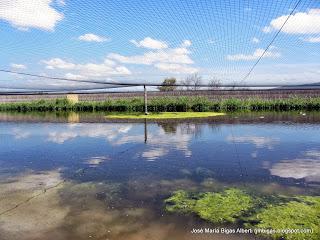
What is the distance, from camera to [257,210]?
486cm

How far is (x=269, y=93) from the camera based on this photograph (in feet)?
104

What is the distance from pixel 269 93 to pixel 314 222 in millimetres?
28569

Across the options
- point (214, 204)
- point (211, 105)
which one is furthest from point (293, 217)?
point (211, 105)

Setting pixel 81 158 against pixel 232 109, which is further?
pixel 232 109

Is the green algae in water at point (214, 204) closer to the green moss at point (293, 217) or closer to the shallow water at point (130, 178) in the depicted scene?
the shallow water at point (130, 178)

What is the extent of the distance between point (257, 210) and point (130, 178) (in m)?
2.55

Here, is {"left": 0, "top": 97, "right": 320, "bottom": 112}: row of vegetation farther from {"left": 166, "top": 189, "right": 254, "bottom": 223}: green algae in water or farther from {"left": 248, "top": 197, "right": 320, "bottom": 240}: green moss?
{"left": 248, "top": 197, "right": 320, "bottom": 240}: green moss

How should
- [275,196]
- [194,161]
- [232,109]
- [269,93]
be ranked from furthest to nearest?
[269,93]
[232,109]
[194,161]
[275,196]

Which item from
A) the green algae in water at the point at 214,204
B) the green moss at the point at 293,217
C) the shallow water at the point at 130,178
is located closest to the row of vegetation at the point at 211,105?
the shallow water at the point at 130,178

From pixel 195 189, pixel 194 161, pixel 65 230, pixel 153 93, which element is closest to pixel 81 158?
pixel 194 161

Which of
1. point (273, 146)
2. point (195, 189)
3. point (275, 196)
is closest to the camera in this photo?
point (275, 196)

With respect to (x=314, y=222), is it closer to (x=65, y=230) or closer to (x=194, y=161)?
(x=65, y=230)

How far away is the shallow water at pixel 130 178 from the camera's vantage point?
14.7ft

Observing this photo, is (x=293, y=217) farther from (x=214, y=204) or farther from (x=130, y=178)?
(x=130, y=178)
